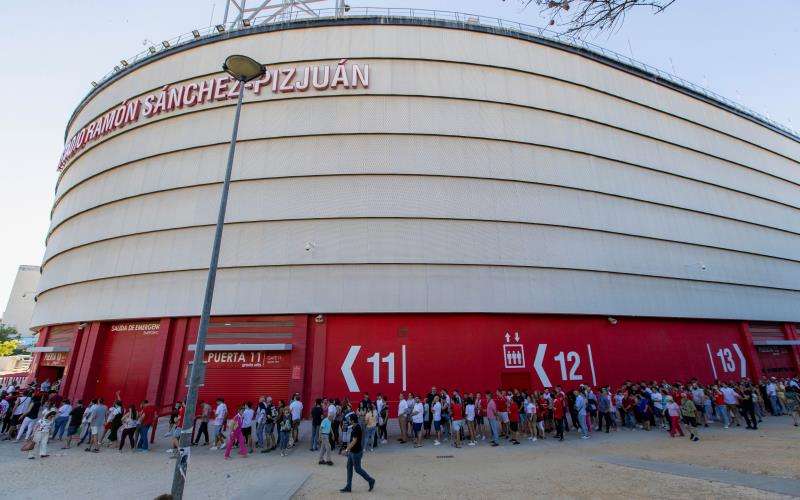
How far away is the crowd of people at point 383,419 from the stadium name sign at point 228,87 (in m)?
17.5

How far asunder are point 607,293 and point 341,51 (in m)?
22.1

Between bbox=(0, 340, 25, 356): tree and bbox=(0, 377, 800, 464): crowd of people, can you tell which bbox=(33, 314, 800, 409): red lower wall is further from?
bbox=(0, 340, 25, 356): tree

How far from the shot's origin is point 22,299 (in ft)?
294

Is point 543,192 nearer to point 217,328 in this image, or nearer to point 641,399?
point 641,399

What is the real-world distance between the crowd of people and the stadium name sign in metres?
17.5

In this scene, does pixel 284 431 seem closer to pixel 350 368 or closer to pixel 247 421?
pixel 247 421

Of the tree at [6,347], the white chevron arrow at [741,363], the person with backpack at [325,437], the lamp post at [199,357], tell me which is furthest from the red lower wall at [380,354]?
the tree at [6,347]

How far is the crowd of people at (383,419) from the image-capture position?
1349 centimetres

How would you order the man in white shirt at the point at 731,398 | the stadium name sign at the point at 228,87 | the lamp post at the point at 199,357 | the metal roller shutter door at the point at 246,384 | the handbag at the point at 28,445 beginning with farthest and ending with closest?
the stadium name sign at the point at 228,87
the metal roller shutter door at the point at 246,384
the man in white shirt at the point at 731,398
the handbag at the point at 28,445
the lamp post at the point at 199,357

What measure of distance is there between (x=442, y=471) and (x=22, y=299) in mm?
121438

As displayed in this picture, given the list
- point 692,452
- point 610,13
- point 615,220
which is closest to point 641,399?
point 692,452

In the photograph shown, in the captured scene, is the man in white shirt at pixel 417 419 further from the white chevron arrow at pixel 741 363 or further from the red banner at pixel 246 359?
the white chevron arrow at pixel 741 363

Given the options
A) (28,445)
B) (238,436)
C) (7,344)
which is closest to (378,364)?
(238,436)

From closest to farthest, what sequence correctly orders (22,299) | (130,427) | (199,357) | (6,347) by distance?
(199,357) → (130,427) → (6,347) → (22,299)
